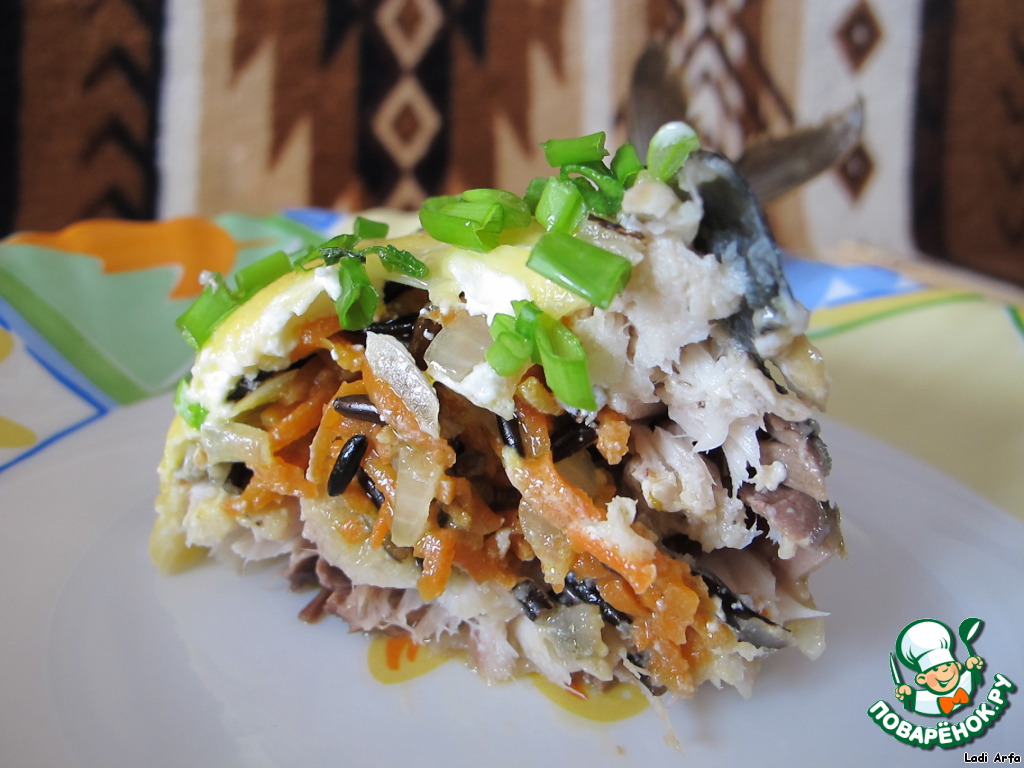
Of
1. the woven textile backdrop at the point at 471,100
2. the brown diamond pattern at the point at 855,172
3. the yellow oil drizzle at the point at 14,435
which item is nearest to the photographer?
the yellow oil drizzle at the point at 14,435

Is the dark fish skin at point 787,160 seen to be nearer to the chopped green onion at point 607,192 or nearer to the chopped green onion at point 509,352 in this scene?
the chopped green onion at point 607,192

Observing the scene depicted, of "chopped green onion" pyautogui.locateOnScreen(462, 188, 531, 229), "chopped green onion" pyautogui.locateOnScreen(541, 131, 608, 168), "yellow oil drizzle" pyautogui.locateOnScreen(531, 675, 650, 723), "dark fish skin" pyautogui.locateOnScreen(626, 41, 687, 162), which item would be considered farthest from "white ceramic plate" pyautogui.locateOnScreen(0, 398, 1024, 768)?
"dark fish skin" pyautogui.locateOnScreen(626, 41, 687, 162)

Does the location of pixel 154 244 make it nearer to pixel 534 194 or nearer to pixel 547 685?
pixel 534 194

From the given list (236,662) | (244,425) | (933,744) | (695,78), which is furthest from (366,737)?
(695,78)

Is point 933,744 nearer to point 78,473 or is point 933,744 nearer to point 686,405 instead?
point 686,405

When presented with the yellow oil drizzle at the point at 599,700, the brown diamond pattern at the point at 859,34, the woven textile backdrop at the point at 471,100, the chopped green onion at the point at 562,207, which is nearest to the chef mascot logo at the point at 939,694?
the yellow oil drizzle at the point at 599,700

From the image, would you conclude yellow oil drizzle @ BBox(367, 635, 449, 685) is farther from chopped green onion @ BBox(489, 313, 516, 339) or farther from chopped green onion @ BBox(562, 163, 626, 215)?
chopped green onion @ BBox(562, 163, 626, 215)
